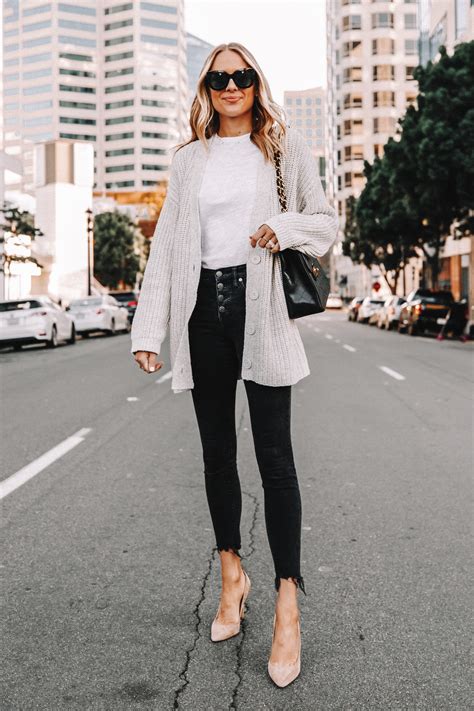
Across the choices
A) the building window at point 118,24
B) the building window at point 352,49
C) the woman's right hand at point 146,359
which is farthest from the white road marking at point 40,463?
the building window at point 118,24

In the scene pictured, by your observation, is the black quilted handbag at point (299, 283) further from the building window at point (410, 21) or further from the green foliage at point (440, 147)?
the building window at point (410, 21)

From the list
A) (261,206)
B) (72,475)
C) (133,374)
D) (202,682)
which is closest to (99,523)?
(72,475)

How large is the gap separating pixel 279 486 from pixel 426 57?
54.4 m

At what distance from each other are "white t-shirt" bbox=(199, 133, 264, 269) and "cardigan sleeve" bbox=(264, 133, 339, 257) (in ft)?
0.47

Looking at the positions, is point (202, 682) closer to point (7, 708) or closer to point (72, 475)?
point (7, 708)

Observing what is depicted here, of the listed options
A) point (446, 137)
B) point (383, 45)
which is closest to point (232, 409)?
point (446, 137)

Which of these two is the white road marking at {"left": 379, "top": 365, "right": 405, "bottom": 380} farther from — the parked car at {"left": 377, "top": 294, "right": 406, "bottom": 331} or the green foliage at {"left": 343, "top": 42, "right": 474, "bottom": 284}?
the parked car at {"left": 377, "top": 294, "right": 406, "bottom": 331}

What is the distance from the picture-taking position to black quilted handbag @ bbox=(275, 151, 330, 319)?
2900mm

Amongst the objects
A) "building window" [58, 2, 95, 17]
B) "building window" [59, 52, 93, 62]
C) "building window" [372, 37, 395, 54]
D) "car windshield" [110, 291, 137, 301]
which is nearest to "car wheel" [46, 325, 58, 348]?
"car windshield" [110, 291, 137, 301]

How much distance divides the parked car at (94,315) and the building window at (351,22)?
Result: 7802cm

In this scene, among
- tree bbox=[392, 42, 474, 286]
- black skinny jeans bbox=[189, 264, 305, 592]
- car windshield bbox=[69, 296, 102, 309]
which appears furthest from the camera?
car windshield bbox=[69, 296, 102, 309]

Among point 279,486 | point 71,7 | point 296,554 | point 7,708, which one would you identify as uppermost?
point 71,7

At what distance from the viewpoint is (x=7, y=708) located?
249 centimetres

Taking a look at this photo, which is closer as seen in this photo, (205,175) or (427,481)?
(205,175)
